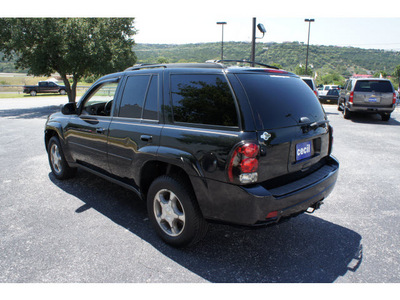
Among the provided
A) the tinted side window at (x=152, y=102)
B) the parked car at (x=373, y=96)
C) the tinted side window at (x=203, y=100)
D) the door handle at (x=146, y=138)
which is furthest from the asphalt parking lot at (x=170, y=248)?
the parked car at (x=373, y=96)

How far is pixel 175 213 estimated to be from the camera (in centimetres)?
288

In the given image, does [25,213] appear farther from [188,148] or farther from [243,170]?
[243,170]

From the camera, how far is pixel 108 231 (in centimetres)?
331

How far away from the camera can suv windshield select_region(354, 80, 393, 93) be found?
1163 centimetres

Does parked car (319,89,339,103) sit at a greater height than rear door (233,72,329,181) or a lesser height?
lesser

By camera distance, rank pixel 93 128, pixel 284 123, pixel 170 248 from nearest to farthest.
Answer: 1. pixel 284 123
2. pixel 170 248
3. pixel 93 128

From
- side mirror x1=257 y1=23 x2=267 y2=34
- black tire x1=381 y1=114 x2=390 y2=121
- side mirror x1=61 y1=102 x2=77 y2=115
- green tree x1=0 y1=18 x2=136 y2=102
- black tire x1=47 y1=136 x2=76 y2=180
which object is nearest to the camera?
side mirror x1=61 y1=102 x2=77 y2=115

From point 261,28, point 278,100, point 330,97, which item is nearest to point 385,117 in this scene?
point 261,28

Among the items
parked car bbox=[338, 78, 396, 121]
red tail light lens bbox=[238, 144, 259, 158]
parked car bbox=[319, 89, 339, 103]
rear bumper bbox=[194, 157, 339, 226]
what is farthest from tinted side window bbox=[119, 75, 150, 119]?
parked car bbox=[319, 89, 339, 103]

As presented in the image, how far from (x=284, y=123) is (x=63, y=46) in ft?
60.3

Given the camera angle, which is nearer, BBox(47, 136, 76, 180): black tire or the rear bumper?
the rear bumper

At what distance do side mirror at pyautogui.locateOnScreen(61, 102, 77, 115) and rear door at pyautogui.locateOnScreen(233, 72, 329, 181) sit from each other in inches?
112

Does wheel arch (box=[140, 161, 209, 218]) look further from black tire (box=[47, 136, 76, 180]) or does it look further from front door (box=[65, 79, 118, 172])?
black tire (box=[47, 136, 76, 180])

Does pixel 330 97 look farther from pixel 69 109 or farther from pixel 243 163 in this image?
pixel 243 163
